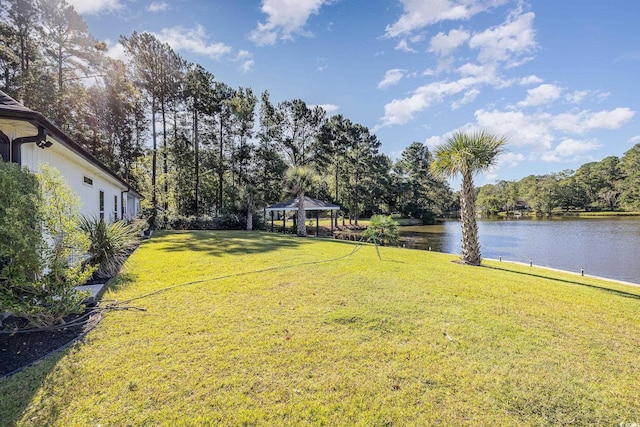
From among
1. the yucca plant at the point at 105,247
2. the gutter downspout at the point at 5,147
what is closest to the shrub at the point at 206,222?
the yucca plant at the point at 105,247

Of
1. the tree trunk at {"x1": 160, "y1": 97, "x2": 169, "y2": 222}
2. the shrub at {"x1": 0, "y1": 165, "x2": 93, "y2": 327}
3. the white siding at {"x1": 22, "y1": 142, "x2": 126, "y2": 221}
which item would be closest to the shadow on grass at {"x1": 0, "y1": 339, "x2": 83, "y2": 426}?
the shrub at {"x1": 0, "y1": 165, "x2": 93, "y2": 327}

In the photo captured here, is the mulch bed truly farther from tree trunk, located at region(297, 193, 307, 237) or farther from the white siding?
tree trunk, located at region(297, 193, 307, 237)

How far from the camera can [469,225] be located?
10.0 meters

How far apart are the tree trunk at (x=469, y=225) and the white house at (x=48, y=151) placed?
1076 cm

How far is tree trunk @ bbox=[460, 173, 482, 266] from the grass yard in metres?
4.24

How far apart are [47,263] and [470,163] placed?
37.4 feet

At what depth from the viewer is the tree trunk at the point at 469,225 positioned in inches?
390

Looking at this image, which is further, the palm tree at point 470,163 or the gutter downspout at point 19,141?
the palm tree at point 470,163

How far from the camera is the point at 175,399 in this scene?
2.41 metres

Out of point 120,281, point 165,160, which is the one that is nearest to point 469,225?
point 120,281

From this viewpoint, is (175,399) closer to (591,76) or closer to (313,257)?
(313,257)

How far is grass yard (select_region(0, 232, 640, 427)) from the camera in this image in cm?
233

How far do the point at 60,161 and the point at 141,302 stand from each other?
5.17 meters

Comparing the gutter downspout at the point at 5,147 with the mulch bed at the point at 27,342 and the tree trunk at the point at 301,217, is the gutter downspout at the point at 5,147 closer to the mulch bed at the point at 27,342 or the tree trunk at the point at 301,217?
the mulch bed at the point at 27,342
